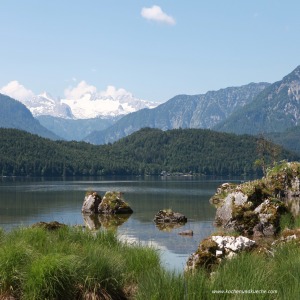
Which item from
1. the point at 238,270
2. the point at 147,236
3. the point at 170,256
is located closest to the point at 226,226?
the point at 147,236

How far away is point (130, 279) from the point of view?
51.1ft

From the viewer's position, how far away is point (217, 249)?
61.0 feet

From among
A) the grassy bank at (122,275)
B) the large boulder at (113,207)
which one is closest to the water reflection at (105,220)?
the large boulder at (113,207)

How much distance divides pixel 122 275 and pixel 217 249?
16.1 ft

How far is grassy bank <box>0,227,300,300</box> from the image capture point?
10984 millimetres

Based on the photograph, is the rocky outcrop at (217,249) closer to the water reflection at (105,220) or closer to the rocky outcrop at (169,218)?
the water reflection at (105,220)

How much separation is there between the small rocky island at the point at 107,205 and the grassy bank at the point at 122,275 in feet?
174

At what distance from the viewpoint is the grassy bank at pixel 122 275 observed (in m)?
11.0

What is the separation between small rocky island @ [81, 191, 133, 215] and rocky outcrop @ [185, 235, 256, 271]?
2055 inches

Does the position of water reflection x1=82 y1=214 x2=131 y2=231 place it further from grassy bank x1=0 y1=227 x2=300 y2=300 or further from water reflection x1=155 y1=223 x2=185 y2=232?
grassy bank x1=0 y1=227 x2=300 y2=300

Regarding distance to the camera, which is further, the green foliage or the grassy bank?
the green foliage

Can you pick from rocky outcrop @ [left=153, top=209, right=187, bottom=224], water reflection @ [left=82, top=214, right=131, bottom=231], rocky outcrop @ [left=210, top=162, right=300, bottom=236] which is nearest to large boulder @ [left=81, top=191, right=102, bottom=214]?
water reflection @ [left=82, top=214, right=131, bottom=231]

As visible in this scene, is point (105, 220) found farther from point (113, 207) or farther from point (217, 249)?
point (217, 249)

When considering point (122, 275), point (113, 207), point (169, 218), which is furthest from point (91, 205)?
point (122, 275)
